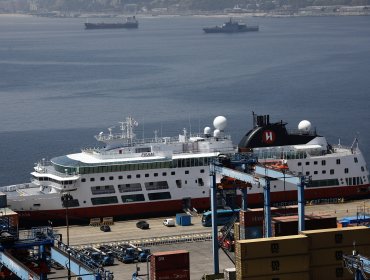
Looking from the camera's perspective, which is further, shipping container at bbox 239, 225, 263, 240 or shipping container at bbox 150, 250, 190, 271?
shipping container at bbox 239, 225, 263, 240

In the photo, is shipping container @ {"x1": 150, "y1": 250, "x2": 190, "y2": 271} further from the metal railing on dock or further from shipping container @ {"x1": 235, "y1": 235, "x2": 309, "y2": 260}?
the metal railing on dock

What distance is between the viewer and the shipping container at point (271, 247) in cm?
4344

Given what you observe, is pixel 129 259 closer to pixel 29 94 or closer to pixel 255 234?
pixel 255 234

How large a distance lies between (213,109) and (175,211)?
51187mm

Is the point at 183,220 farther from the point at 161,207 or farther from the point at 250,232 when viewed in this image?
the point at 250,232

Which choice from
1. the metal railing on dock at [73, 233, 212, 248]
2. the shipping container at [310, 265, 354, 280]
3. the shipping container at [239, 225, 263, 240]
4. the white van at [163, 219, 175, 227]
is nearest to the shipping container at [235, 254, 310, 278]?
the shipping container at [310, 265, 354, 280]

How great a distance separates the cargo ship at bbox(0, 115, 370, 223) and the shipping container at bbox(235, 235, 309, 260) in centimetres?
2457

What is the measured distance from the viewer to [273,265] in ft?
143

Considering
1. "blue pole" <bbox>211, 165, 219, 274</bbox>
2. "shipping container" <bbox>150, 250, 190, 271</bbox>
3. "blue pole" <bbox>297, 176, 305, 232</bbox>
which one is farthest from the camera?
"blue pole" <bbox>211, 165, 219, 274</bbox>

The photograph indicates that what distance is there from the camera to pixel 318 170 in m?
74.3

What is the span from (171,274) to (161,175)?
2612 cm

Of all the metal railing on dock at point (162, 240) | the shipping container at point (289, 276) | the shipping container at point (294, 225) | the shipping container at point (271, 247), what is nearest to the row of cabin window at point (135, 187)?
the metal railing on dock at point (162, 240)

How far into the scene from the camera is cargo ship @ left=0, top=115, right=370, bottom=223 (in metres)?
69.9

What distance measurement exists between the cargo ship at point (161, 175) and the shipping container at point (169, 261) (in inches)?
888
